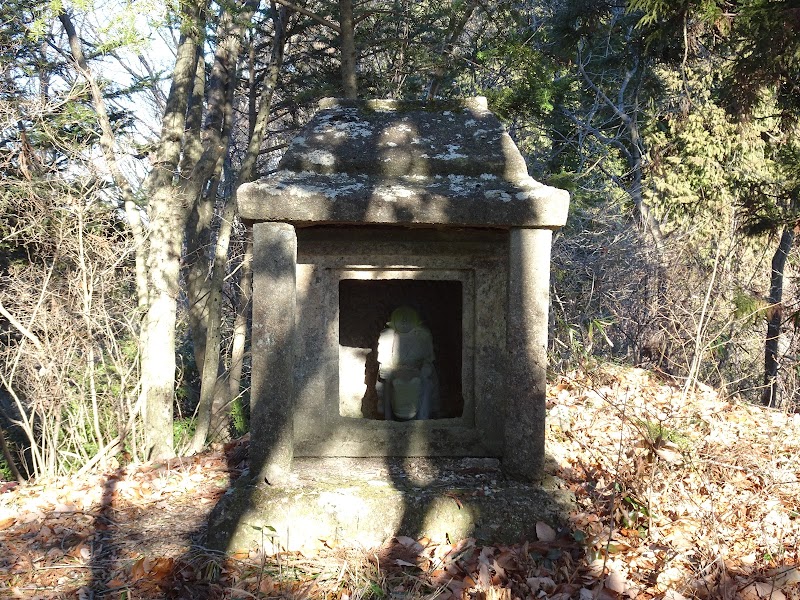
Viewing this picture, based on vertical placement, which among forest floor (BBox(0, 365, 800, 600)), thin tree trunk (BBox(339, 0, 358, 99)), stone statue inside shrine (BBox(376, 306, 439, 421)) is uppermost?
thin tree trunk (BBox(339, 0, 358, 99))

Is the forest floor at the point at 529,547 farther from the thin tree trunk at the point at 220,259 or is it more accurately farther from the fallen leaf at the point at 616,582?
the thin tree trunk at the point at 220,259

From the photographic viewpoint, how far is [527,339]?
3703 mm

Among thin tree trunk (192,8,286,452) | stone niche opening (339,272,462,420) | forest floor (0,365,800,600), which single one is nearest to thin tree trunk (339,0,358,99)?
thin tree trunk (192,8,286,452)

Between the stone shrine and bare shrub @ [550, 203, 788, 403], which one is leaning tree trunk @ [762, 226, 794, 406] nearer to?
bare shrub @ [550, 203, 788, 403]

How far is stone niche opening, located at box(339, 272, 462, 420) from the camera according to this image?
5133 mm

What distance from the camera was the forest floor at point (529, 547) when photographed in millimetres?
3049

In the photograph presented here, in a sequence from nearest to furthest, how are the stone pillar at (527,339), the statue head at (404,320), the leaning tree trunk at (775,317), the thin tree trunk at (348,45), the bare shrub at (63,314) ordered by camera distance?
1. the stone pillar at (527,339)
2. the statue head at (404,320)
3. the bare shrub at (63,314)
4. the thin tree trunk at (348,45)
5. the leaning tree trunk at (775,317)

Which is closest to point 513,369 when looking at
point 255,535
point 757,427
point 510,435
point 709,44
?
point 510,435

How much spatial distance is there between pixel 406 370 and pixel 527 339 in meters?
1.37

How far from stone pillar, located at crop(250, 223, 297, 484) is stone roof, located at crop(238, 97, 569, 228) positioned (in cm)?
16

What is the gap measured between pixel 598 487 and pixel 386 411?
1694 mm

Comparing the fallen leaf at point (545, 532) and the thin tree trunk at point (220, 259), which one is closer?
the fallen leaf at point (545, 532)

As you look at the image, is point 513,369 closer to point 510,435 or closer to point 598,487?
point 510,435

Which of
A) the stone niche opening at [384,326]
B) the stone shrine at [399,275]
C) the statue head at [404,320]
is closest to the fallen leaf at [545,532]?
the stone shrine at [399,275]
